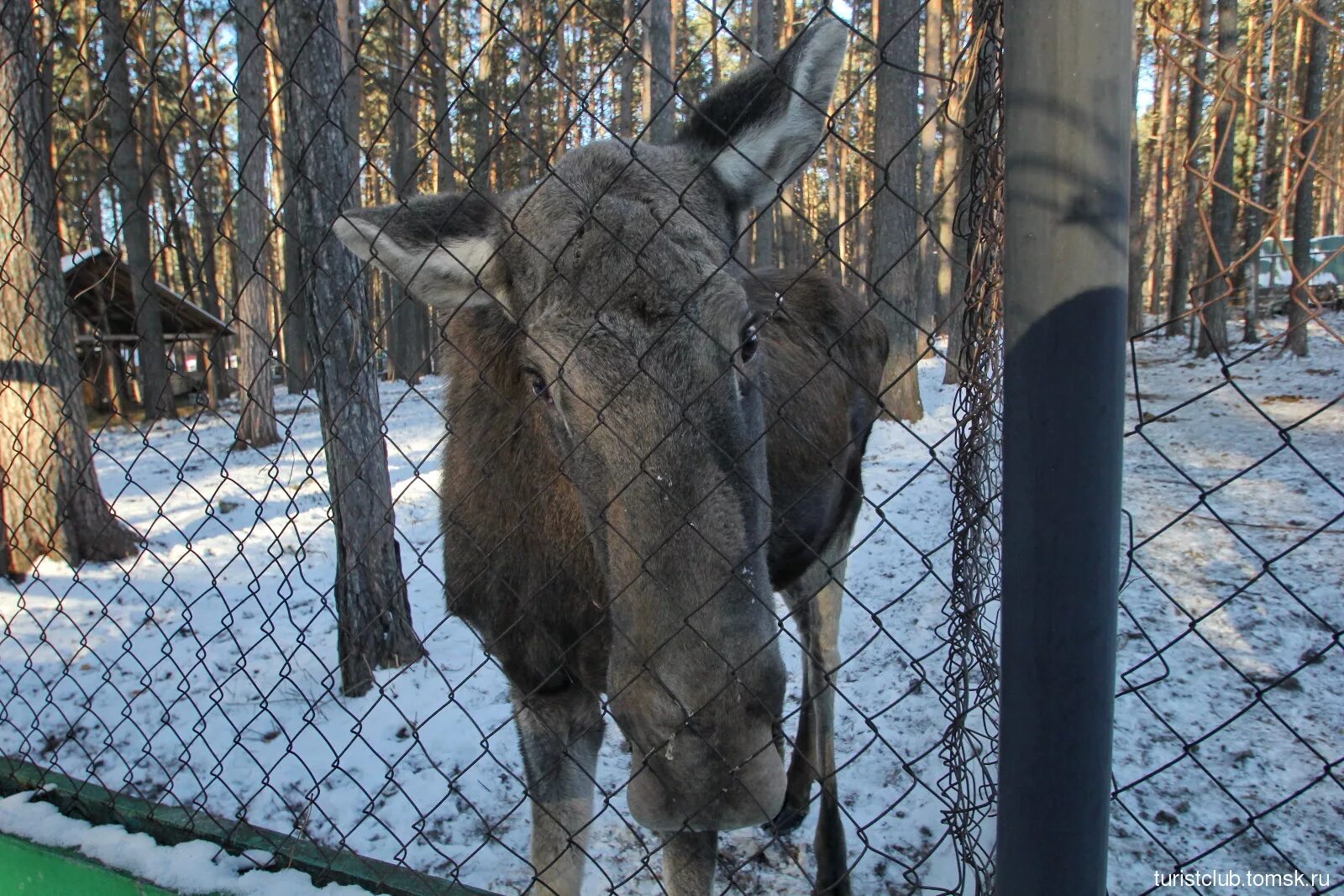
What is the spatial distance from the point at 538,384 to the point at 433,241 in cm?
50

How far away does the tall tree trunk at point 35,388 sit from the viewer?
18.1ft

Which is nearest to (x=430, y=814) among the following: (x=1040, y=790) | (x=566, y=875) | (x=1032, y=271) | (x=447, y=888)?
(x=566, y=875)

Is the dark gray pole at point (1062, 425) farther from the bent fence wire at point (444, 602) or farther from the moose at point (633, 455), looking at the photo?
the moose at point (633, 455)

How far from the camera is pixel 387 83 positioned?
58.4ft

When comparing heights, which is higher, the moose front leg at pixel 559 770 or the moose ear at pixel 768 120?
the moose ear at pixel 768 120

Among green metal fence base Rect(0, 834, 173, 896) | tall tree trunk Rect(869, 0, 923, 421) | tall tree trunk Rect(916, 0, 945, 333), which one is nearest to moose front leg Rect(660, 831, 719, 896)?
green metal fence base Rect(0, 834, 173, 896)

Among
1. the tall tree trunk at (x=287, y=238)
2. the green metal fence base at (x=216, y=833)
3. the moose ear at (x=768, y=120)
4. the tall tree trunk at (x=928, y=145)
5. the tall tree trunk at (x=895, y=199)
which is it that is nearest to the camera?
the moose ear at (x=768, y=120)

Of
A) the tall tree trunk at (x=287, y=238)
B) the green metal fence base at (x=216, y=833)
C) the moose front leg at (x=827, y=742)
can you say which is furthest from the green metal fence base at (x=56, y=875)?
the moose front leg at (x=827, y=742)

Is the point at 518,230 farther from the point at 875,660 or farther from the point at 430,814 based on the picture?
the point at 875,660

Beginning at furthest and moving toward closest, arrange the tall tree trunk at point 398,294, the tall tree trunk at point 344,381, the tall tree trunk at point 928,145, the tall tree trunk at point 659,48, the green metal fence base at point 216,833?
1. the tall tree trunk at point 398,294
2. the tall tree trunk at point 928,145
3. the tall tree trunk at point 659,48
4. the tall tree trunk at point 344,381
5. the green metal fence base at point 216,833

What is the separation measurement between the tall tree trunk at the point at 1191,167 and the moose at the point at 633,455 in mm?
612

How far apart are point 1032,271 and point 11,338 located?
696cm

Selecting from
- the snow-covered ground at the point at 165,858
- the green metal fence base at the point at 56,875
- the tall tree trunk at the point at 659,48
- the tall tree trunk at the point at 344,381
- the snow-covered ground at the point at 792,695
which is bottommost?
the snow-covered ground at the point at 792,695

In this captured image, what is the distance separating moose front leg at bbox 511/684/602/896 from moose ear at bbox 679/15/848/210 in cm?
177
